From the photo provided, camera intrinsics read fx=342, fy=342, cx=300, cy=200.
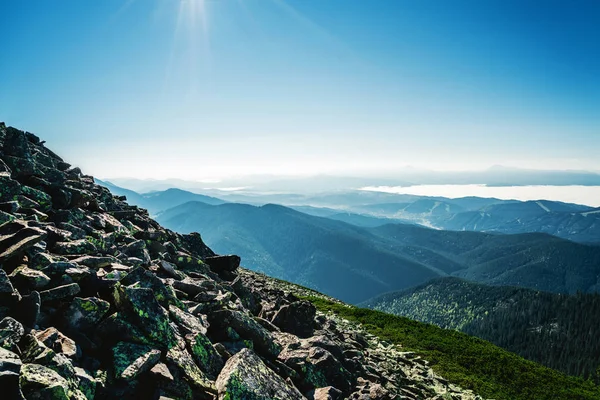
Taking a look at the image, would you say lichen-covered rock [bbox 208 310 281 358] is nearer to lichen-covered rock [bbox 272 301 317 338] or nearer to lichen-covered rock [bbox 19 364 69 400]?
lichen-covered rock [bbox 272 301 317 338]

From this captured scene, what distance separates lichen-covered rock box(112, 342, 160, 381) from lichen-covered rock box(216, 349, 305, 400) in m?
2.74

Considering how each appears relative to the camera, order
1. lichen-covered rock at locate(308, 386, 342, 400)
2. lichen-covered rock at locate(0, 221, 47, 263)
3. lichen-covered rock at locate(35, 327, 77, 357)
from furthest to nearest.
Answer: lichen-covered rock at locate(308, 386, 342, 400), lichen-covered rock at locate(0, 221, 47, 263), lichen-covered rock at locate(35, 327, 77, 357)

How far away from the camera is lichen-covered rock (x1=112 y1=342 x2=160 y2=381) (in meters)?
11.9

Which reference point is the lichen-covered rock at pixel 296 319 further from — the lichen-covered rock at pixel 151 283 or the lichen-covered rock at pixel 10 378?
the lichen-covered rock at pixel 10 378

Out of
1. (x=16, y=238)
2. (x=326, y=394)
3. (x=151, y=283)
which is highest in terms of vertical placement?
(x=16, y=238)

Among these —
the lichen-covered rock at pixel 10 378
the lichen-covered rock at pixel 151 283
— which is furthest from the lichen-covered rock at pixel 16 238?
the lichen-covered rock at pixel 10 378

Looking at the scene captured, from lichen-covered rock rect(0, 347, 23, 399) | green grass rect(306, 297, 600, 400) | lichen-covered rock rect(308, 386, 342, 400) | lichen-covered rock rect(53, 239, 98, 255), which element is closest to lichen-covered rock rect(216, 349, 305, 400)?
lichen-covered rock rect(308, 386, 342, 400)

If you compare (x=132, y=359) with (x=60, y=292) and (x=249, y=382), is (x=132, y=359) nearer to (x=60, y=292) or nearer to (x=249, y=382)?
(x=60, y=292)

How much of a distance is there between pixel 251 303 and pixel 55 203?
16112 millimetres

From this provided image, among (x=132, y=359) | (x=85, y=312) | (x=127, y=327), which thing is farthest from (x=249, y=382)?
(x=85, y=312)

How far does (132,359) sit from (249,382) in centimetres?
446

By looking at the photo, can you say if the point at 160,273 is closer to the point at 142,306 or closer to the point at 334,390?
the point at 142,306

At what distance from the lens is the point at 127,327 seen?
44.1 ft

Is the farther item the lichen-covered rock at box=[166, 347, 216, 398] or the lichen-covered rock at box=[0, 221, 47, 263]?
the lichen-covered rock at box=[0, 221, 47, 263]
